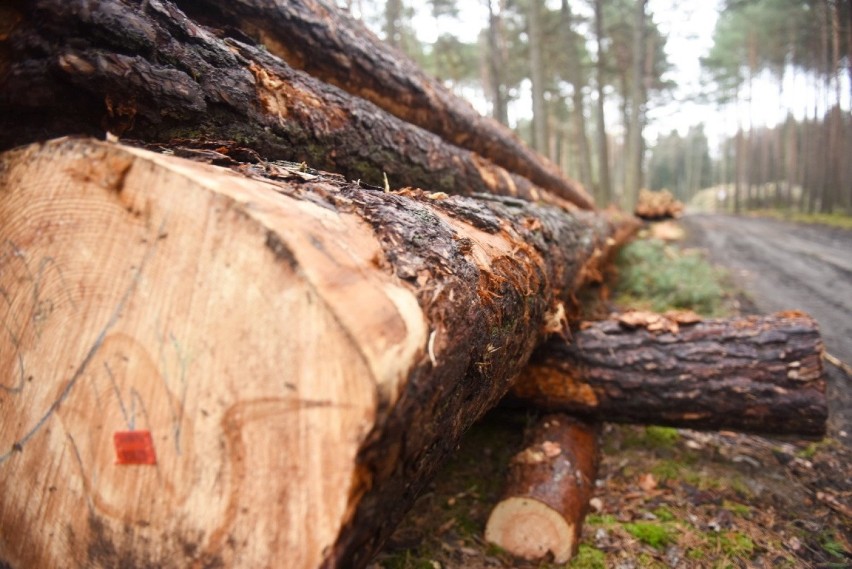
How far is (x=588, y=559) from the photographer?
2061 millimetres

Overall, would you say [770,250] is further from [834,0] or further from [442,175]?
[834,0]

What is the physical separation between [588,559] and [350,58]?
120 inches

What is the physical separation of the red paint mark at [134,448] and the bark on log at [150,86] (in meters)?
1.05

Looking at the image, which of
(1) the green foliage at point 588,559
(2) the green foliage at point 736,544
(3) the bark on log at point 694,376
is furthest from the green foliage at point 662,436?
(1) the green foliage at point 588,559

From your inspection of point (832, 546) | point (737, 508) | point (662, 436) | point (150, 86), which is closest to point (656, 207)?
point (662, 436)

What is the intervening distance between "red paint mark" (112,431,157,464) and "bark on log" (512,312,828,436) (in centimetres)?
217

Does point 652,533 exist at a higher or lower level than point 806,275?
lower

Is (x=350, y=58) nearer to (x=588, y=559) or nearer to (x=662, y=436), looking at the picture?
(x=588, y=559)

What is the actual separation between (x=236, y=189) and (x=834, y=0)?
22.5 meters

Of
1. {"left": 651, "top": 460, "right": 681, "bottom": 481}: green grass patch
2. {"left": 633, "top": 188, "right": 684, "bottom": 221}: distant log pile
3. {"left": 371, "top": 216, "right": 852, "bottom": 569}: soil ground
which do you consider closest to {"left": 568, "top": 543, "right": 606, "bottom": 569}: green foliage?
{"left": 371, "top": 216, "right": 852, "bottom": 569}: soil ground

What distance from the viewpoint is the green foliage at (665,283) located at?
5.50 m

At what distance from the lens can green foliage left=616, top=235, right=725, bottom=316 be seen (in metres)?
5.50

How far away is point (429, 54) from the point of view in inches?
745

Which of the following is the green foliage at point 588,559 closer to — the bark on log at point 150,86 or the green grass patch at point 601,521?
the green grass patch at point 601,521
